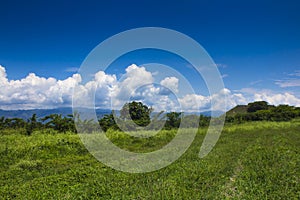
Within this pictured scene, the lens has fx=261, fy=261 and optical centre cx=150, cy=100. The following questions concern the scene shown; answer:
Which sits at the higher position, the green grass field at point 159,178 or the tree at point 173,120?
the tree at point 173,120

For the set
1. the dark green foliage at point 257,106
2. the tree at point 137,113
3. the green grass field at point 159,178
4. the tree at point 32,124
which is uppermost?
the dark green foliage at point 257,106

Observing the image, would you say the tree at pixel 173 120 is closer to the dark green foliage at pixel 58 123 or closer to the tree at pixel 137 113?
the tree at pixel 137 113

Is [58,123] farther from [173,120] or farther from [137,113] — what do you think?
[173,120]

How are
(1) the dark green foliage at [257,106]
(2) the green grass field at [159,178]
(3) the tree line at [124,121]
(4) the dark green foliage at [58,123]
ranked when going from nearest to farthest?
(2) the green grass field at [159,178] < (3) the tree line at [124,121] < (4) the dark green foliage at [58,123] < (1) the dark green foliage at [257,106]

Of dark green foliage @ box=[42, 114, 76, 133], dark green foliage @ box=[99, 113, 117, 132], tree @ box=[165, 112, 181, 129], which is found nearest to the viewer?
dark green foliage @ box=[42, 114, 76, 133]

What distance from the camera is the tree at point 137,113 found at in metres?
19.4

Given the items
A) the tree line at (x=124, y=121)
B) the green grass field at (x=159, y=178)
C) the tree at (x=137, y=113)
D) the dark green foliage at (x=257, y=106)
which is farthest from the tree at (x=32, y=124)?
the dark green foliage at (x=257, y=106)

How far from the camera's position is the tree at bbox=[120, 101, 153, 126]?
1939cm

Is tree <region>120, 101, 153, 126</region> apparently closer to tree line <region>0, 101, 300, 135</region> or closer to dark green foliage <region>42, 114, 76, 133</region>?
tree line <region>0, 101, 300, 135</region>

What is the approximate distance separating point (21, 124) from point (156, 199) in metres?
14.3

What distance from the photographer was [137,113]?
2019 cm

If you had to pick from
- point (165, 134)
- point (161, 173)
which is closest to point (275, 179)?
point (161, 173)

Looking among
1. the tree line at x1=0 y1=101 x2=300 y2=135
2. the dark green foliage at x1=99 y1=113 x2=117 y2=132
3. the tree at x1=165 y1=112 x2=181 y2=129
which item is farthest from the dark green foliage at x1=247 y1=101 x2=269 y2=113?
the dark green foliage at x1=99 y1=113 x2=117 y2=132

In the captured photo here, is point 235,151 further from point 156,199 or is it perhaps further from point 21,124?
point 21,124
